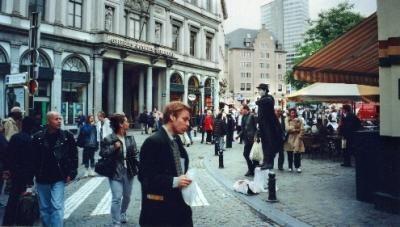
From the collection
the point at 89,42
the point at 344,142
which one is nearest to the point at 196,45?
the point at 89,42

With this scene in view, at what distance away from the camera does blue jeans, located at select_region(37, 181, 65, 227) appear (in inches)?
210

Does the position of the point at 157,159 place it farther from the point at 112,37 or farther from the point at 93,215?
the point at 112,37

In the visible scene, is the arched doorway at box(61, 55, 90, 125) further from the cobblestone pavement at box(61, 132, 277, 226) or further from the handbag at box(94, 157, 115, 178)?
the handbag at box(94, 157, 115, 178)

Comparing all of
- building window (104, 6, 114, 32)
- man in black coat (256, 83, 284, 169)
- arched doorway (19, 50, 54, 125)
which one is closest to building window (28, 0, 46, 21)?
arched doorway (19, 50, 54, 125)

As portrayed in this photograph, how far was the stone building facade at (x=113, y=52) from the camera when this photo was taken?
87.8 feet

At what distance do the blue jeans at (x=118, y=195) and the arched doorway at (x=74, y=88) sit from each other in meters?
23.7

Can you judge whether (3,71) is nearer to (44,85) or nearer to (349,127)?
(44,85)

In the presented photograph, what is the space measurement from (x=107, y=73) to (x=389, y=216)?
99.3 ft

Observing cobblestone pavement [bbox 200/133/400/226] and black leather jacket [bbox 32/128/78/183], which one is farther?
cobblestone pavement [bbox 200/133/400/226]

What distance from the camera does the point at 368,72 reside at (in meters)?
10.9

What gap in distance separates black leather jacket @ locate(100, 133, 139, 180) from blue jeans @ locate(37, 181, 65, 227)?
0.89 metres

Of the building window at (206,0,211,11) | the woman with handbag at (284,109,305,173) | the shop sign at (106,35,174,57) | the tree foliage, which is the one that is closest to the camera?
the woman with handbag at (284,109,305,173)

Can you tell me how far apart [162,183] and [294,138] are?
9195 millimetres

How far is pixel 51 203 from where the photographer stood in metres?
5.35
